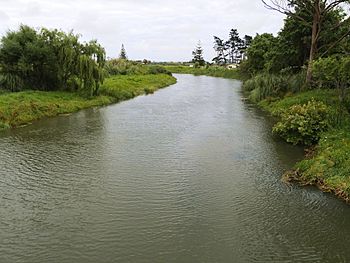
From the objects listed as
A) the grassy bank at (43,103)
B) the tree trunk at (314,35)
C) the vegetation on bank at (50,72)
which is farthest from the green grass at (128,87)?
the tree trunk at (314,35)

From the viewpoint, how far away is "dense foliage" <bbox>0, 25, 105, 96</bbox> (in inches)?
1080

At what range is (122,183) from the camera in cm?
1248

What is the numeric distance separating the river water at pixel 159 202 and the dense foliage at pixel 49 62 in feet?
32.7

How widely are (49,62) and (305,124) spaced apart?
811 inches

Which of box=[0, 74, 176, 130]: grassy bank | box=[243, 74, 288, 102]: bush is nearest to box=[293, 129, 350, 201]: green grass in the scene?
box=[243, 74, 288, 102]: bush

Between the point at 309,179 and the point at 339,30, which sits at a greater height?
the point at 339,30

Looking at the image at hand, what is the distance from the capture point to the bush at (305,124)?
1677 centimetres

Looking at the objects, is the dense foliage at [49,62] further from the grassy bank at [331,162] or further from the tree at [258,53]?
the tree at [258,53]

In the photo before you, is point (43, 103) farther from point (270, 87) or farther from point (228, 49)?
point (228, 49)

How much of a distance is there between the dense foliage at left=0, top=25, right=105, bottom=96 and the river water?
32.7 feet

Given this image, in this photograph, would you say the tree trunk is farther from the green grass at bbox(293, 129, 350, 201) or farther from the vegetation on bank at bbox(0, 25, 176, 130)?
the vegetation on bank at bbox(0, 25, 176, 130)

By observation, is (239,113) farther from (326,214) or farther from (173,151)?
(326,214)

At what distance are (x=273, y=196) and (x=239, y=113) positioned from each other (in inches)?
610

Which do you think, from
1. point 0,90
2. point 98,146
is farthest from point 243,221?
point 0,90
